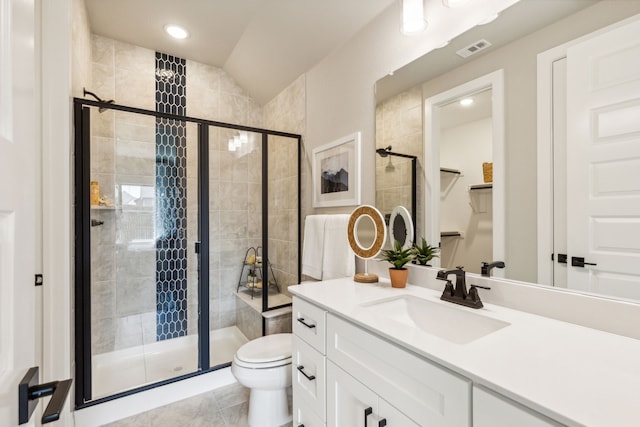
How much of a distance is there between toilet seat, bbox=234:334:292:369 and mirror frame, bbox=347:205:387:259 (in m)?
0.74

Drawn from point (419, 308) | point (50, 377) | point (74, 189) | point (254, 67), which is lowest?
point (50, 377)

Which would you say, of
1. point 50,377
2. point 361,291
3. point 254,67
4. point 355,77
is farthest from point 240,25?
point 50,377

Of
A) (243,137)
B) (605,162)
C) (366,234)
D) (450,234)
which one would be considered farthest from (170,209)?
(605,162)

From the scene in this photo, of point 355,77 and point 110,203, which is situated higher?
point 355,77

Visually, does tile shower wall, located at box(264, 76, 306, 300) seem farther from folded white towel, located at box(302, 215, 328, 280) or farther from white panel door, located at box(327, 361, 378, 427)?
white panel door, located at box(327, 361, 378, 427)

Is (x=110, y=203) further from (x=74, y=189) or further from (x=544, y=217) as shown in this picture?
(x=544, y=217)

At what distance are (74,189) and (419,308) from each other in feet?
6.37

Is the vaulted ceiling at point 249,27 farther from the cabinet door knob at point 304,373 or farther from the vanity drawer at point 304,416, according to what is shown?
the vanity drawer at point 304,416

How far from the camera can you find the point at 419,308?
1255mm

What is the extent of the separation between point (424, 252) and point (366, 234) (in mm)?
374

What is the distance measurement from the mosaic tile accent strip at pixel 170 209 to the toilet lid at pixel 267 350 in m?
1.14

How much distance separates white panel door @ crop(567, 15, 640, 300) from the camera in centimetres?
87

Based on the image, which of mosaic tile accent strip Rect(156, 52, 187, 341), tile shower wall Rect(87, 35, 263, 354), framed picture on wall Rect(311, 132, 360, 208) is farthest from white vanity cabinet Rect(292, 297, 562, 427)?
mosaic tile accent strip Rect(156, 52, 187, 341)

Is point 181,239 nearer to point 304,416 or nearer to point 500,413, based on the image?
point 304,416
